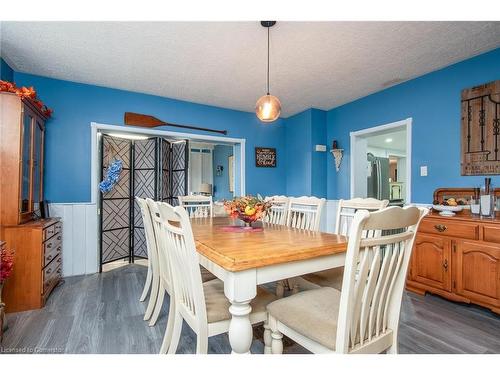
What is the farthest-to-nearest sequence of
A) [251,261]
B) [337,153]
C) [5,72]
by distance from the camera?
[337,153] < [5,72] < [251,261]

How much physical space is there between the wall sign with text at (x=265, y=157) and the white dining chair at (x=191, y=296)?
3.23m

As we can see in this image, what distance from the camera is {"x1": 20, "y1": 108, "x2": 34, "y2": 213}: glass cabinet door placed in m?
2.33

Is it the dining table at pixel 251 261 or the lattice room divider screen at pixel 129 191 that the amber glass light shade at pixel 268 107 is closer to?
the dining table at pixel 251 261

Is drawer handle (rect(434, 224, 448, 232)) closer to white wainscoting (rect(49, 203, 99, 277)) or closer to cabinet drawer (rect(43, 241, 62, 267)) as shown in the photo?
cabinet drawer (rect(43, 241, 62, 267))

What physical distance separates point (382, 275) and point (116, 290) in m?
2.66

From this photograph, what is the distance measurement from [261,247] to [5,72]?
333 centimetres

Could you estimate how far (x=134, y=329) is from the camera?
192cm

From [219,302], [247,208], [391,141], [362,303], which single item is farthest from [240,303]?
[391,141]

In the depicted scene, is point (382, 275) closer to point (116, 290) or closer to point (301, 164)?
point (116, 290)

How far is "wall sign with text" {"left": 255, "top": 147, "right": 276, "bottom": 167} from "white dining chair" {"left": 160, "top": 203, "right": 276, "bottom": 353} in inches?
127

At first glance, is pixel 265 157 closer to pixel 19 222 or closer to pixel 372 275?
pixel 19 222

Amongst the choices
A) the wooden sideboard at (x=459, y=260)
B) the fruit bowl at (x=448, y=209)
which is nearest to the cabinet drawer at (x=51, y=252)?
the wooden sideboard at (x=459, y=260)
